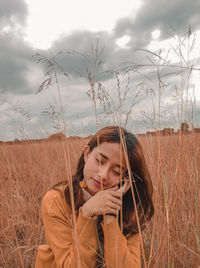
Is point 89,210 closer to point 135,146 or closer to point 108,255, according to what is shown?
point 108,255

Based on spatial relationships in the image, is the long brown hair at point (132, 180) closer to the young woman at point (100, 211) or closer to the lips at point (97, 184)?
the young woman at point (100, 211)

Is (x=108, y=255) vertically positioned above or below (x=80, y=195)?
below

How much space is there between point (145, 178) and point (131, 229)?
0.95 ft

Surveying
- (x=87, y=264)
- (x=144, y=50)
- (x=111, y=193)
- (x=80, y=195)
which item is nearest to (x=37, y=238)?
(x=80, y=195)

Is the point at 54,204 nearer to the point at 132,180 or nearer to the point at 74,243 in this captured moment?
the point at 74,243

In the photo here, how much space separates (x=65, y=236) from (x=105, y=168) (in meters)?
0.36

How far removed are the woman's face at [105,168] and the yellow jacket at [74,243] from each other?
161 millimetres

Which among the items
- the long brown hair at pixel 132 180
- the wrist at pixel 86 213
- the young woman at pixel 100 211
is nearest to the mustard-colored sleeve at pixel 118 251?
the young woman at pixel 100 211

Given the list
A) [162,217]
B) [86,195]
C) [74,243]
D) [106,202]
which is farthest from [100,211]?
[162,217]

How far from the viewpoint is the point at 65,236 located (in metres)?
1.08

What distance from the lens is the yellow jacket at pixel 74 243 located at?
983 millimetres

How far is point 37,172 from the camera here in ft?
10.1

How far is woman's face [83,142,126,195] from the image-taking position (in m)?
1.04

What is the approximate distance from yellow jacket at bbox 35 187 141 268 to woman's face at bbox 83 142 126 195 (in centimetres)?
16
